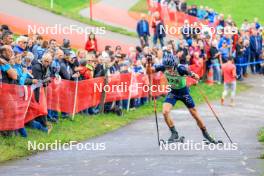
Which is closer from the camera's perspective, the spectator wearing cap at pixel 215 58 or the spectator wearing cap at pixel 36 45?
the spectator wearing cap at pixel 36 45

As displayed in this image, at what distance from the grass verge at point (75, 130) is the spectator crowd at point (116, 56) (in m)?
0.25

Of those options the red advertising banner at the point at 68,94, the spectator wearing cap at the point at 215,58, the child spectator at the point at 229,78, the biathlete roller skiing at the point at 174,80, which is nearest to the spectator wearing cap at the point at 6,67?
the red advertising banner at the point at 68,94

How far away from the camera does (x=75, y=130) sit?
2145 centimetres

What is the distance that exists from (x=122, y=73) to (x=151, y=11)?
1647cm

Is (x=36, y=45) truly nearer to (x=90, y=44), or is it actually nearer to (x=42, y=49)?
(x=42, y=49)

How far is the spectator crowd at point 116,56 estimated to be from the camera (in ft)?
64.4

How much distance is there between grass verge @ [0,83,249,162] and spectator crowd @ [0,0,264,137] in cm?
25

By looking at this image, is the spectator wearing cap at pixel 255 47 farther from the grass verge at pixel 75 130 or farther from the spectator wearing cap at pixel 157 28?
the grass verge at pixel 75 130

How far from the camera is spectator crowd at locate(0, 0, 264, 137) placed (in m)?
19.6

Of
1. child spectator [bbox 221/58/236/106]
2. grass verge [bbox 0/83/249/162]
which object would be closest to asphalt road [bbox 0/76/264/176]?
grass verge [bbox 0/83/249/162]

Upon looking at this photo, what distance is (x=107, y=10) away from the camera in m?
43.7

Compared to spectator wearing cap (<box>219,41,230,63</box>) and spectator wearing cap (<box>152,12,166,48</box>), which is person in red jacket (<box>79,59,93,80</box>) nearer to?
spectator wearing cap (<box>219,41,230,63</box>)

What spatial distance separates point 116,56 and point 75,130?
4.60 m

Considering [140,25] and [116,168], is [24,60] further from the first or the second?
[140,25]
